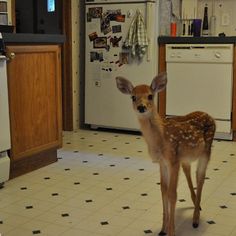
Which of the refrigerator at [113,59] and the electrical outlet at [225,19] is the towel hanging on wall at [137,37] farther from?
the electrical outlet at [225,19]

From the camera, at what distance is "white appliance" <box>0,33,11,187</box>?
10.0ft

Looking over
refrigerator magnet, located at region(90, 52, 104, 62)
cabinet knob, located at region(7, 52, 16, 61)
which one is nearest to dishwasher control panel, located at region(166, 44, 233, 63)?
refrigerator magnet, located at region(90, 52, 104, 62)

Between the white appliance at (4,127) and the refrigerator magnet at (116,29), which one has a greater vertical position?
the refrigerator magnet at (116,29)

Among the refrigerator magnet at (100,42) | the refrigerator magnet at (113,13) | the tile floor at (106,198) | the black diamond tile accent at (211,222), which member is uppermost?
the refrigerator magnet at (113,13)

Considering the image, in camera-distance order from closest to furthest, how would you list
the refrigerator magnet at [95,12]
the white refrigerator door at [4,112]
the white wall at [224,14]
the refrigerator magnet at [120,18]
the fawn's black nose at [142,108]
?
the fawn's black nose at [142,108] → the white refrigerator door at [4,112] → the refrigerator magnet at [120,18] → the refrigerator magnet at [95,12] → the white wall at [224,14]

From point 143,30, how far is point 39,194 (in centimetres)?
229

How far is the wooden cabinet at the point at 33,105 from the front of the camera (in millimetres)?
3273

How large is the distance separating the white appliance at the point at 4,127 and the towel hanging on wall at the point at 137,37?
1942mm

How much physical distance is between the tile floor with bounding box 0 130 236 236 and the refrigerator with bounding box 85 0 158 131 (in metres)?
0.88

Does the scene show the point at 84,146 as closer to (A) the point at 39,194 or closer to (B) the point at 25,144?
(B) the point at 25,144

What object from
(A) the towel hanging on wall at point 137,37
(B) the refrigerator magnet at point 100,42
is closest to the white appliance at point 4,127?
(A) the towel hanging on wall at point 137,37

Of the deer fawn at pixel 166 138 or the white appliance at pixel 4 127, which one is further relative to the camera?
the white appliance at pixel 4 127

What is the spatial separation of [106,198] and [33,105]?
97 cm

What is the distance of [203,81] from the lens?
4.63 m
